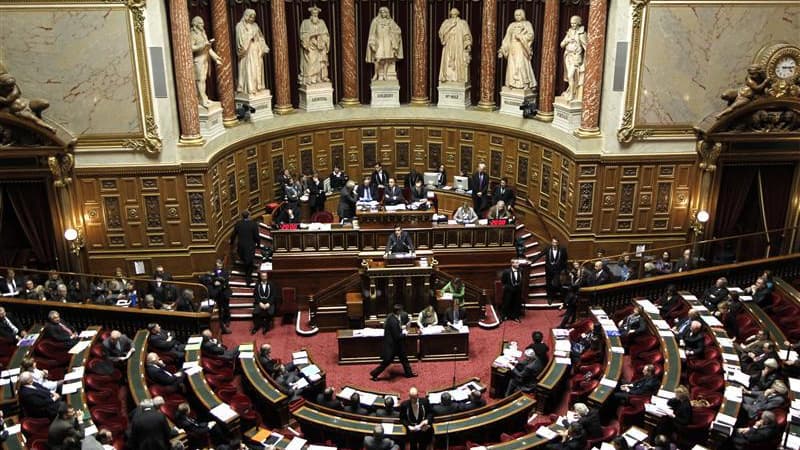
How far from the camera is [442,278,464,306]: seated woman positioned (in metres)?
18.0

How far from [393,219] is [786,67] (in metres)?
9.80

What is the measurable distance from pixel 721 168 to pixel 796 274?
9.89 feet

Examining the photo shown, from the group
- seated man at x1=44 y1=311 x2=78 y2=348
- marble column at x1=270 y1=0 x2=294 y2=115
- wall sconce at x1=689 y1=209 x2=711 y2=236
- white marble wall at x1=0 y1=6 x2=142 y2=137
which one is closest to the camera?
seated man at x1=44 y1=311 x2=78 y2=348

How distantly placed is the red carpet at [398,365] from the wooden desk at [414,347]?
157 mm

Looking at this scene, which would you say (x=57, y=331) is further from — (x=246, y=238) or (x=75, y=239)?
(x=246, y=238)

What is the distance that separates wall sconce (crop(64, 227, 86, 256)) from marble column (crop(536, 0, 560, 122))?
12204mm

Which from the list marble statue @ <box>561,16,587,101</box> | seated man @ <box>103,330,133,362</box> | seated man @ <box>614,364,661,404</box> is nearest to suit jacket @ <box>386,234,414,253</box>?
marble statue @ <box>561,16,587,101</box>

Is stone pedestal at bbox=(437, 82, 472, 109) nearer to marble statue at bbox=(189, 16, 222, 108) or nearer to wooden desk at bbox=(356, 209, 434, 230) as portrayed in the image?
wooden desk at bbox=(356, 209, 434, 230)

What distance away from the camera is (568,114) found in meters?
20.6

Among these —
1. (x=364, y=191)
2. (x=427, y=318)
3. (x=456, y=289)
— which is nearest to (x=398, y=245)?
(x=456, y=289)

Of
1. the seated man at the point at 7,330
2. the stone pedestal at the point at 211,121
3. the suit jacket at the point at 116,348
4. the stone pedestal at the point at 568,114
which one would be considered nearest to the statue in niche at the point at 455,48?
the stone pedestal at the point at 568,114

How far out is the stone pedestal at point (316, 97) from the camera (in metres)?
23.2

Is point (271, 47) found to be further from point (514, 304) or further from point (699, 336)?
point (699, 336)

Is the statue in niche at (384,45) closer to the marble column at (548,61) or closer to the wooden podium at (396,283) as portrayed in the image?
the marble column at (548,61)
